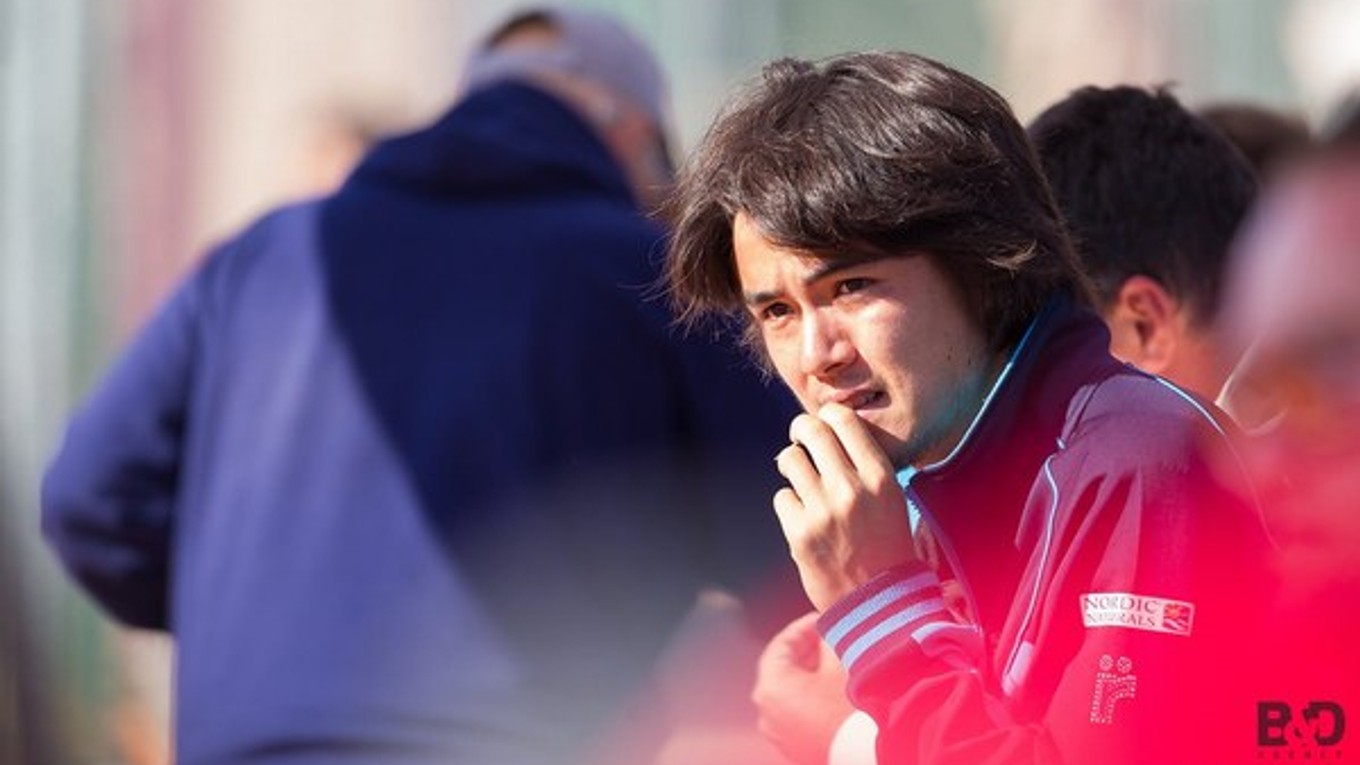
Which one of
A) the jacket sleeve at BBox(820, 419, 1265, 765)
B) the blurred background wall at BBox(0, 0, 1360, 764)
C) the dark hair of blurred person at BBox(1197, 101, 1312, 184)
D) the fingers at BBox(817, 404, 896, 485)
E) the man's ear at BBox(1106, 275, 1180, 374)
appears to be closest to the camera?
the jacket sleeve at BBox(820, 419, 1265, 765)

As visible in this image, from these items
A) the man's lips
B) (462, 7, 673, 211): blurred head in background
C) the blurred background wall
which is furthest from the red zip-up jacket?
the blurred background wall

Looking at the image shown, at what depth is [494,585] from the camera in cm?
343

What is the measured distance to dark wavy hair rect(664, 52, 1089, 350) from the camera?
216 cm

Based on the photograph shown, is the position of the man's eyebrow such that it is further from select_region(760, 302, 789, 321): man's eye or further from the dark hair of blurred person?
the dark hair of blurred person

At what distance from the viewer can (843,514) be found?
6.79 feet

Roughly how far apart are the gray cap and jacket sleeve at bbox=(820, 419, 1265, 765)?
2128mm

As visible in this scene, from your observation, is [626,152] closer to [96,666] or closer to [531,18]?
[531,18]

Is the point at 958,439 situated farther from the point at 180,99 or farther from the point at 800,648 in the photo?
the point at 180,99

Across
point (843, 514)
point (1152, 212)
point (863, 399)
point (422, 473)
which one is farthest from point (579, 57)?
point (843, 514)

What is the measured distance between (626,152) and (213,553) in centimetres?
99

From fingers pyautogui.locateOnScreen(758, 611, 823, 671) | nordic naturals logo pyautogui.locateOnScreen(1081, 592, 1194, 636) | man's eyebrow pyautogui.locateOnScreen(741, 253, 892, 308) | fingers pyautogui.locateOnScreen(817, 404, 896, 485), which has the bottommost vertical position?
fingers pyautogui.locateOnScreen(758, 611, 823, 671)

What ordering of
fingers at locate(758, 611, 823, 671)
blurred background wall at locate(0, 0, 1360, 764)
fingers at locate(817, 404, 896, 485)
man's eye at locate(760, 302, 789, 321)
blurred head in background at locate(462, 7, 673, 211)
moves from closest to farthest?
fingers at locate(817, 404, 896, 485) → man's eye at locate(760, 302, 789, 321) → fingers at locate(758, 611, 823, 671) → blurred head in background at locate(462, 7, 673, 211) → blurred background wall at locate(0, 0, 1360, 764)

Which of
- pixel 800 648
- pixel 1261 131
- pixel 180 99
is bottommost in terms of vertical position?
pixel 800 648

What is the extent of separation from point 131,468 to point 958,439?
5.68 feet
